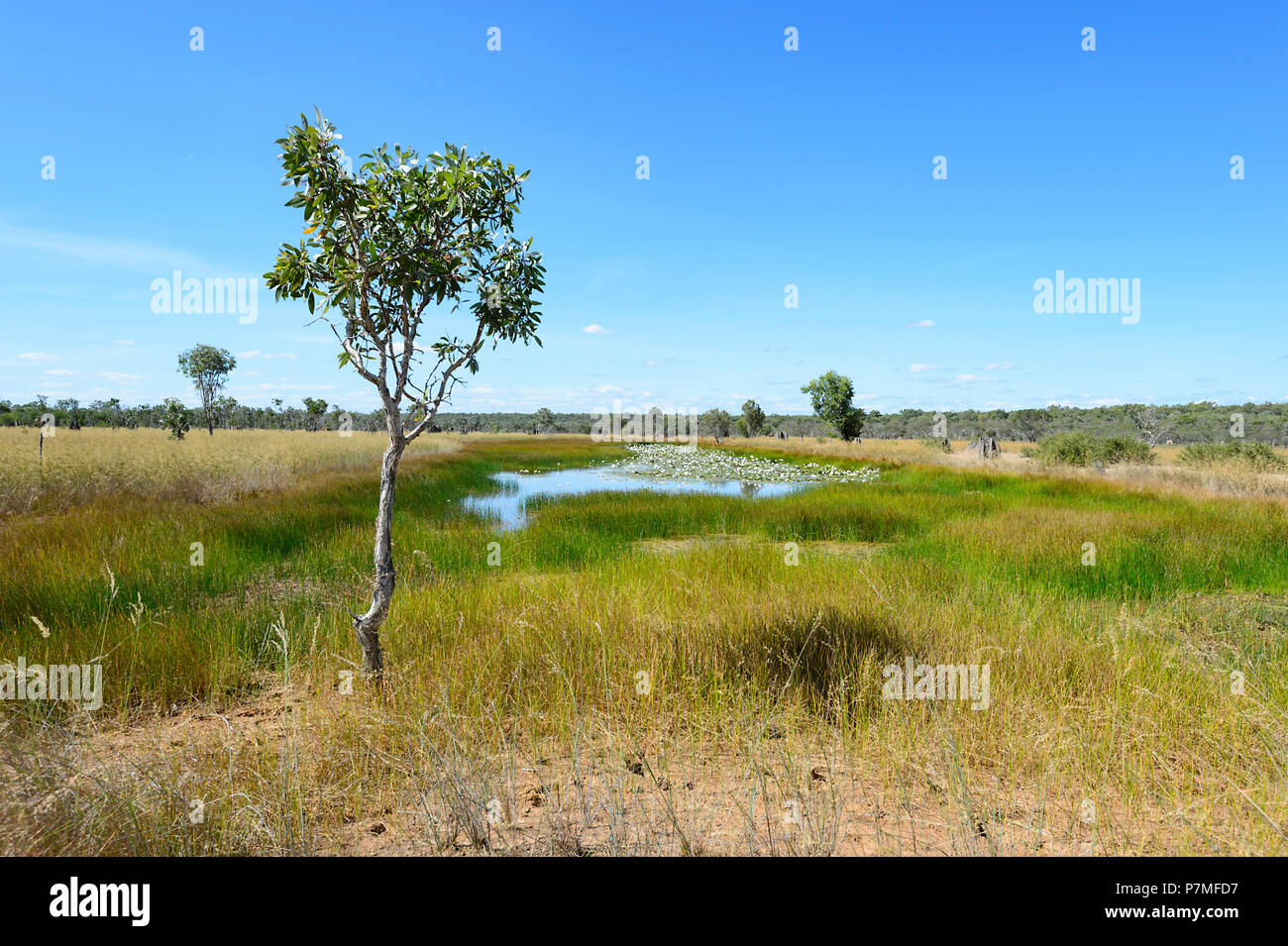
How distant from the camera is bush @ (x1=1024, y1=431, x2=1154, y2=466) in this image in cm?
3039

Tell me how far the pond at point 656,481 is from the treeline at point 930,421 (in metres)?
31.6

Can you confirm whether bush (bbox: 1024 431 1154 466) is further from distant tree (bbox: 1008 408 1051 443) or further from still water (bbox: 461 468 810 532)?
distant tree (bbox: 1008 408 1051 443)

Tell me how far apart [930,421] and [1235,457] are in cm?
9859

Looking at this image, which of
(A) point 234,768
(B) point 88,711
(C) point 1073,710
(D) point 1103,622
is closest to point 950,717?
(C) point 1073,710

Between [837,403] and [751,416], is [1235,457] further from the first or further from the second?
[751,416]

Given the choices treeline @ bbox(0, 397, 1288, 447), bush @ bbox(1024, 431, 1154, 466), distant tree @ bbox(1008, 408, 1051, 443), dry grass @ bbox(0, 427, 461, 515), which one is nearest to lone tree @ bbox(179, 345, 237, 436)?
treeline @ bbox(0, 397, 1288, 447)

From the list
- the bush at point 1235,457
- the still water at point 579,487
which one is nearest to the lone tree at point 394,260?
the still water at point 579,487

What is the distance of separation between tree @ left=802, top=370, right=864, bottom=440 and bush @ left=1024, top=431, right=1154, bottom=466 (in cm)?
2434

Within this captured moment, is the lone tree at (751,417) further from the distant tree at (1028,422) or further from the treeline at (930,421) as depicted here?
the distant tree at (1028,422)

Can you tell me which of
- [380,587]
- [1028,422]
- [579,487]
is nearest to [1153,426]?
[1028,422]

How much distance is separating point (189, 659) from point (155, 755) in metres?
2.00

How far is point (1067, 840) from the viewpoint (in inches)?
119
